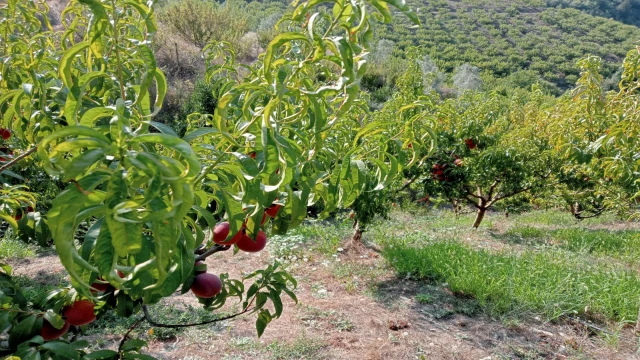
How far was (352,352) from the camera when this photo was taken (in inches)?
102

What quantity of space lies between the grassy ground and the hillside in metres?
23.0

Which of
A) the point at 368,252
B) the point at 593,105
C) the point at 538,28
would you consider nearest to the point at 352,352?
the point at 368,252

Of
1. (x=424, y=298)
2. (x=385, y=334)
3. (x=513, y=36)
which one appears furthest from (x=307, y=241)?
(x=513, y=36)

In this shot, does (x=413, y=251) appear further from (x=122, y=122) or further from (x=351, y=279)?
(x=122, y=122)

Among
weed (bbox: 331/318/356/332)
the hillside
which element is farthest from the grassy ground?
the hillside

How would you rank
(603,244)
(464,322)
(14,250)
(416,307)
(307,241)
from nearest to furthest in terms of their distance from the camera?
1. (464,322)
2. (416,307)
3. (14,250)
4. (307,241)
5. (603,244)

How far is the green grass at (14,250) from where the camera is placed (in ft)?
13.1

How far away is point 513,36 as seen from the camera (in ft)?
110

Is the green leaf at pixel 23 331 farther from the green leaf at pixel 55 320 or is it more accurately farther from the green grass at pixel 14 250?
the green grass at pixel 14 250

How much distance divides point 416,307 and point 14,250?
365 cm

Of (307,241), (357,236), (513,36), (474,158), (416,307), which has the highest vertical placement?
(513,36)

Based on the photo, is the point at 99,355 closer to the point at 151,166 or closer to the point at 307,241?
the point at 151,166

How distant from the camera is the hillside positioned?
28.2 meters

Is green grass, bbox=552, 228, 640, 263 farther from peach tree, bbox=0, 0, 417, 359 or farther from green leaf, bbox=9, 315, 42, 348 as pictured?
green leaf, bbox=9, 315, 42, 348
